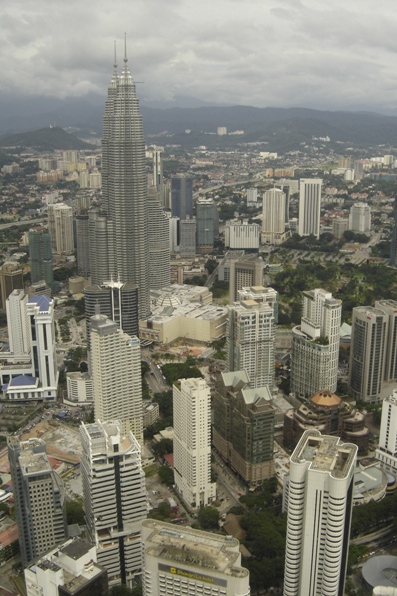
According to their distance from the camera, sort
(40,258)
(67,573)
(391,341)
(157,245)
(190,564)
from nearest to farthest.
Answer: (190,564), (67,573), (391,341), (157,245), (40,258)

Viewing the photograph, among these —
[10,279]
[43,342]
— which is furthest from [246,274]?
[43,342]

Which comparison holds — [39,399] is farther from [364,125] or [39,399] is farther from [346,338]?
[364,125]

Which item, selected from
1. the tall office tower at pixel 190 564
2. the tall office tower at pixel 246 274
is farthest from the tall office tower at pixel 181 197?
the tall office tower at pixel 190 564

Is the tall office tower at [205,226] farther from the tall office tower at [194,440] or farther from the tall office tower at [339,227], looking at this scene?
the tall office tower at [194,440]

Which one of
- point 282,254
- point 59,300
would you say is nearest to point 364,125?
point 282,254

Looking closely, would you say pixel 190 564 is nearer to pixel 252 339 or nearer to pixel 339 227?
pixel 252 339

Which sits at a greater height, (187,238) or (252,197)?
(252,197)
